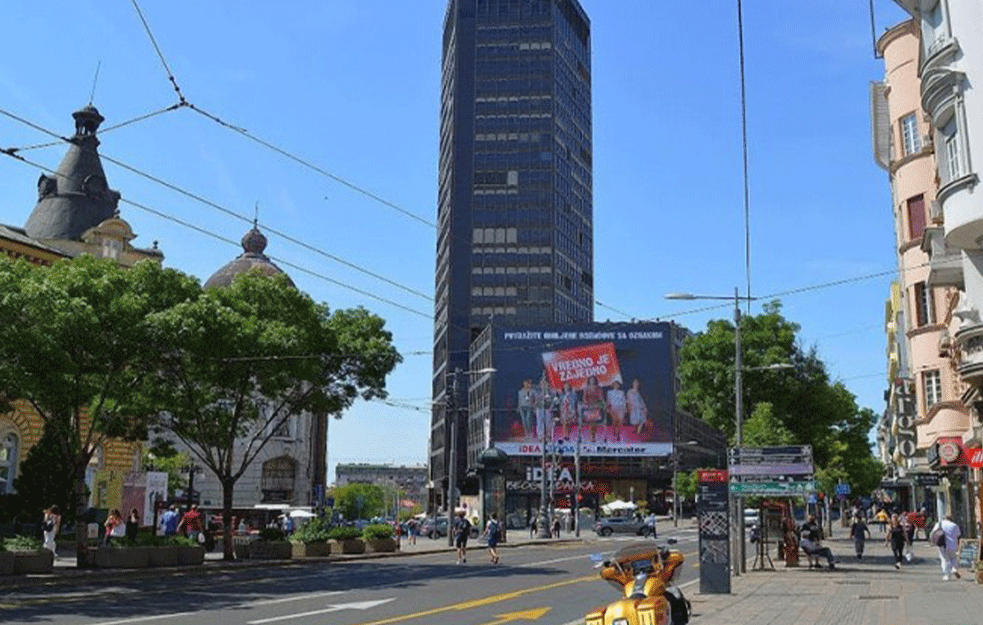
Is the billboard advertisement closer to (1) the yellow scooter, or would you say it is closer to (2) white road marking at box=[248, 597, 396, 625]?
(2) white road marking at box=[248, 597, 396, 625]

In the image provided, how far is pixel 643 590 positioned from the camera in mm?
9492

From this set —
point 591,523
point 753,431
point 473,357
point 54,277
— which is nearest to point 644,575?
point 54,277

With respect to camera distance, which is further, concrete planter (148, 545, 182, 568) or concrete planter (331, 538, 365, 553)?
concrete planter (331, 538, 365, 553)

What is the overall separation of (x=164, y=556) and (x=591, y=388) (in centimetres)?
7411

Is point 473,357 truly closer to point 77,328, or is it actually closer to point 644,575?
point 77,328

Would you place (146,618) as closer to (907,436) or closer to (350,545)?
(350,545)

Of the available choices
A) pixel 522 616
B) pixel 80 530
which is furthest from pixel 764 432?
pixel 80 530

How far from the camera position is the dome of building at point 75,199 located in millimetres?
54656

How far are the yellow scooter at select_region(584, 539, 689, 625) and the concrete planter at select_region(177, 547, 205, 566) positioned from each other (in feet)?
73.4

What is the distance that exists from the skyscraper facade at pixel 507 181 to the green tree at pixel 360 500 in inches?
517

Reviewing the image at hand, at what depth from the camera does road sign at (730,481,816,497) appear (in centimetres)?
2531

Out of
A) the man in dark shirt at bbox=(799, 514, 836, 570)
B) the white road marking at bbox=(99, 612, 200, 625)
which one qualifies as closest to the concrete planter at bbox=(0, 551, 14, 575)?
the white road marking at bbox=(99, 612, 200, 625)

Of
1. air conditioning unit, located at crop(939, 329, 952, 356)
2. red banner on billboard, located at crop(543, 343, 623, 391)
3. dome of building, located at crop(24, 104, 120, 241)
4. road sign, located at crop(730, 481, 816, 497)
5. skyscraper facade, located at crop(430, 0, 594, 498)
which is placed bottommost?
road sign, located at crop(730, 481, 816, 497)

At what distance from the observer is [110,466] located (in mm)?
48594
